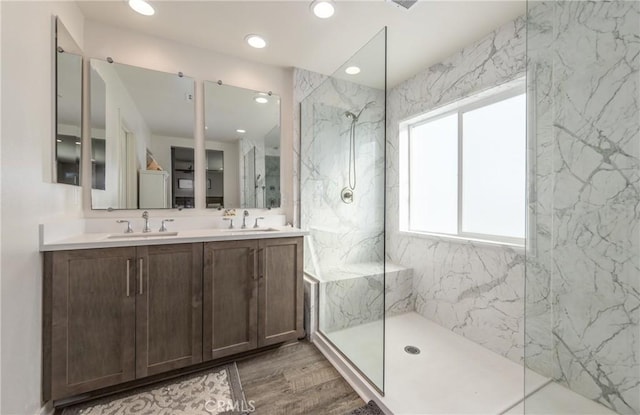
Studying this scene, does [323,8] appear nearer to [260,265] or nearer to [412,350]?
[260,265]

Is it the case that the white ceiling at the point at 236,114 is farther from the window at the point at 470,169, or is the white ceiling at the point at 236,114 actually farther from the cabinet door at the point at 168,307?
the window at the point at 470,169

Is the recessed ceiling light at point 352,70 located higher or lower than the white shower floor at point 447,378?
higher

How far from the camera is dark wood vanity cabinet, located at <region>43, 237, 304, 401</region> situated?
143 cm

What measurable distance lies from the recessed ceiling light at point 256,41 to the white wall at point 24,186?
1.16 metres

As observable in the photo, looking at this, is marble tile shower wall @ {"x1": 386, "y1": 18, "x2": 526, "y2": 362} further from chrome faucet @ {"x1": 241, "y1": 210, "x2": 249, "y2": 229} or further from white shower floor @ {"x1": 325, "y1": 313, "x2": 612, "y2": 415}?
chrome faucet @ {"x1": 241, "y1": 210, "x2": 249, "y2": 229}

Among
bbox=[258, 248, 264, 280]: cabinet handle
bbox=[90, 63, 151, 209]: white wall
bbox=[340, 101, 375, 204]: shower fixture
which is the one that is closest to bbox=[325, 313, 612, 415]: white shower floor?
bbox=[258, 248, 264, 280]: cabinet handle

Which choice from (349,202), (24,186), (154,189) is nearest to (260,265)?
(349,202)

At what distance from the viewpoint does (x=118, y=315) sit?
1.55 meters

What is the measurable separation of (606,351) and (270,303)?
2.07 m

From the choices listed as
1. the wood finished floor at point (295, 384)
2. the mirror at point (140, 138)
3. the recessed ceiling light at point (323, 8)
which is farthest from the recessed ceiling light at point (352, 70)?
the wood finished floor at point (295, 384)

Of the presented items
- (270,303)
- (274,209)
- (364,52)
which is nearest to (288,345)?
(270,303)

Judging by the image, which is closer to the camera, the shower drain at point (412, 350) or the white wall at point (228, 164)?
the shower drain at point (412, 350)

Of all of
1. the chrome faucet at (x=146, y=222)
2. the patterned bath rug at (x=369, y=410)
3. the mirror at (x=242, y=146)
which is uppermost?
the mirror at (x=242, y=146)

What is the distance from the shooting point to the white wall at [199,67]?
1974 millimetres
